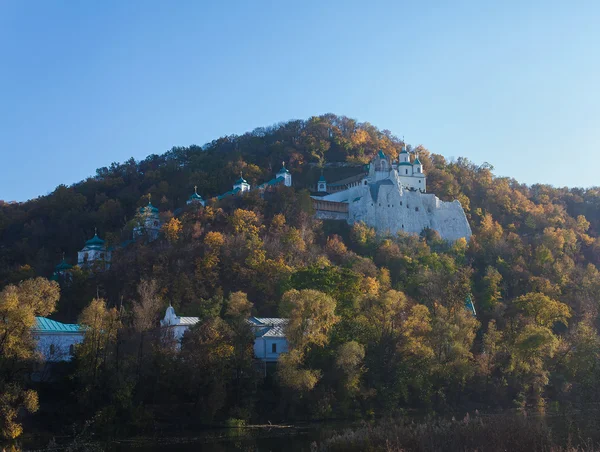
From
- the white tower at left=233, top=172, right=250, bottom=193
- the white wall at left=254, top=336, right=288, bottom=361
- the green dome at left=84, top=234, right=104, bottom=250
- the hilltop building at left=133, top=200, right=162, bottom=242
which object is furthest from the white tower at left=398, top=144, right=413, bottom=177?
the white wall at left=254, top=336, right=288, bottom=361

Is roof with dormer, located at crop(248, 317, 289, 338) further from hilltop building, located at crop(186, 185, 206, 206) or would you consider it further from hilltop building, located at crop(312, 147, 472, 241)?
hilltop building, located at crop(312, 147, 472, 241)

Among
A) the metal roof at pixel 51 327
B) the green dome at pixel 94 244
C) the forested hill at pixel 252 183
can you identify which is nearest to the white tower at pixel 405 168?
the forested hill at pixel 252 183

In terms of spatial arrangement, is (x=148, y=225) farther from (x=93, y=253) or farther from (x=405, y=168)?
(x=405, y=168)

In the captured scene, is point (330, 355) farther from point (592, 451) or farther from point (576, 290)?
A: point (576, 290)

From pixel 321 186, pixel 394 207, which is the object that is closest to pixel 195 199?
pixel 321 186

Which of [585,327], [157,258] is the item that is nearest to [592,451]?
[585,327]

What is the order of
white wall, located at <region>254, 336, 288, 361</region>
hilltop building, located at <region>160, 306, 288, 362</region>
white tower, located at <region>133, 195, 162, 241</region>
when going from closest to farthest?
hilltop building, located at <region>160, 306, 288, 362</region>, white wall, located at <region>254, 336, 288, 361</region>, white tower, located at <region>133, 195, 162, 241</region>
